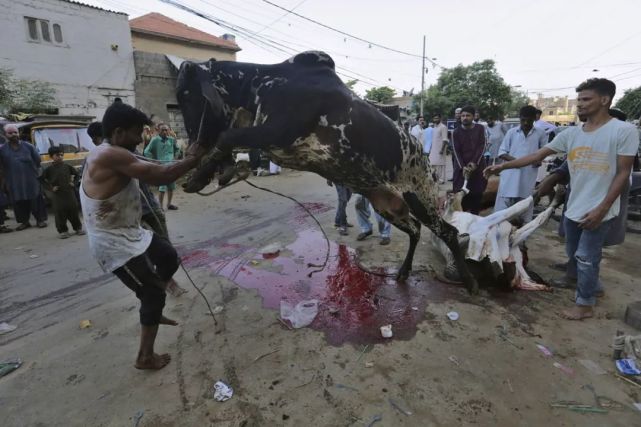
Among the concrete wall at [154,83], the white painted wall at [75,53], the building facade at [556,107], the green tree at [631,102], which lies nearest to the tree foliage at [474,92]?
the green tree at [631,102]

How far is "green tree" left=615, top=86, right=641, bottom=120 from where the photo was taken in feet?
85.6

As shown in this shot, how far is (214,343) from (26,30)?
1800 cm

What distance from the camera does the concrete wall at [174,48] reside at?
1981cm

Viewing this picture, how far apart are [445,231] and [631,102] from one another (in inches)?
1406

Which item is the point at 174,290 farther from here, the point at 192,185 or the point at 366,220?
the point at 366,220

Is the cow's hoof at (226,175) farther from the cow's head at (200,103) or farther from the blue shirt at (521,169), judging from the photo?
the blue shirt at (521,169)

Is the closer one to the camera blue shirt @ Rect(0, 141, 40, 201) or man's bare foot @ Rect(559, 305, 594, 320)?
man's bare foot @ Rect(559, 305, 594, 320)

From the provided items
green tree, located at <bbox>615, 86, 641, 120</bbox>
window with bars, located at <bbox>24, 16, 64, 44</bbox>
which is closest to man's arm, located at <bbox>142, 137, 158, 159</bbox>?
window with bars, located at <bbox>24, 16, 64, 44</bbox>

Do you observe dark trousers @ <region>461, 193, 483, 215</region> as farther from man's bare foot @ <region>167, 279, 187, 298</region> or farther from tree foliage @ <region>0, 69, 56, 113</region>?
tree foliage @ <region>0, 69, 56, 113</region>

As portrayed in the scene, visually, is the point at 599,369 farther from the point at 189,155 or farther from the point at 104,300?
the point at 104,300

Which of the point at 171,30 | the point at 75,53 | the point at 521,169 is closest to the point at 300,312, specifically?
the point at 521,169

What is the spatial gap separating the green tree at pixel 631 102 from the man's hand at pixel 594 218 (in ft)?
106

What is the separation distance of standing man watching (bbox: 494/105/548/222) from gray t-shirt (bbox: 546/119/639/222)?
1.48 metres

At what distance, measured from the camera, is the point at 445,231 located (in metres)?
3.49
